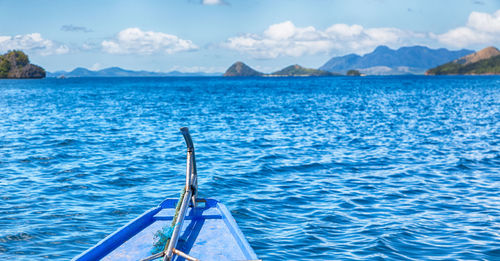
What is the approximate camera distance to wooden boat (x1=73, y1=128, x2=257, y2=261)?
6874 millimetres

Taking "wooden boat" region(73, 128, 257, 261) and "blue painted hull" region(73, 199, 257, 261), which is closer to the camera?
"wooden boat" region(73, 128, 257, 261)

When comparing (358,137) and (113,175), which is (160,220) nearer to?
(113,175)

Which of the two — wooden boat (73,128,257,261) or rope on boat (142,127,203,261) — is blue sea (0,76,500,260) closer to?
wooden boat (73,128,257,261)

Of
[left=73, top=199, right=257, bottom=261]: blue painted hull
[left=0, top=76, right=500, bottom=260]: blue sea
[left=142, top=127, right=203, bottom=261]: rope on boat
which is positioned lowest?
[left=0, top=76, right=500, bottom=260]: blue sea

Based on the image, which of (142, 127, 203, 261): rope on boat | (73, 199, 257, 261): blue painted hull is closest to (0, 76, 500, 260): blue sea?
(73, 199, 257, 261): blue painted hull

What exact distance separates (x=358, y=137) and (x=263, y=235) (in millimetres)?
18764

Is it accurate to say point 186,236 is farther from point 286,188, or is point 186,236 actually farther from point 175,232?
point 286,188

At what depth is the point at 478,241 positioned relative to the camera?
33.0 feet

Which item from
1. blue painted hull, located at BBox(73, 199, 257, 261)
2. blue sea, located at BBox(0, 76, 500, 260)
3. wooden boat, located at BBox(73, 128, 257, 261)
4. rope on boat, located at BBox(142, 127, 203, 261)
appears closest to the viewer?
rope on boat, located at BBox(142, 127, 203, 261)

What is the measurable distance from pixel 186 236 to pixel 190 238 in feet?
0.40

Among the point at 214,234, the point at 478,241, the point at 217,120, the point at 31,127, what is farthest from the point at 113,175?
the point at 217,120

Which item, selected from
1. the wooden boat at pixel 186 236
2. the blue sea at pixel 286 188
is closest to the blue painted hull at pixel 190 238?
the wooden boat at pixel 186 236

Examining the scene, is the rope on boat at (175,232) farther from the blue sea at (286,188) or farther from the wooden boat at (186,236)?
the blue sea at (286,188)

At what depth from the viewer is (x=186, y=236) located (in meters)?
7.96
